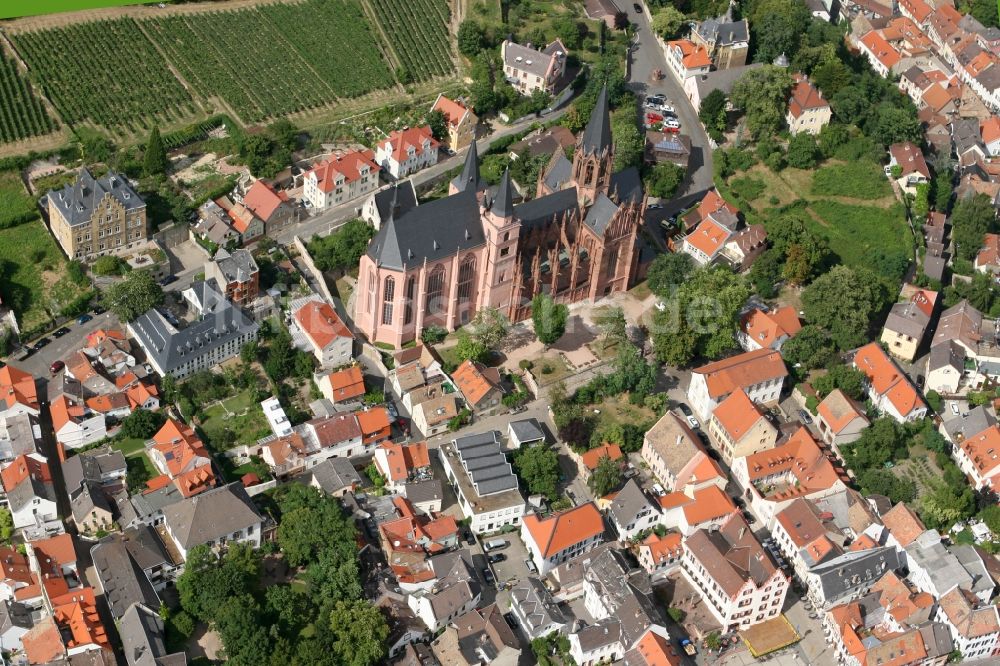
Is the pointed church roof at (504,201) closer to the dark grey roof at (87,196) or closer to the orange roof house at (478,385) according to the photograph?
the orange roof house at (478,385)

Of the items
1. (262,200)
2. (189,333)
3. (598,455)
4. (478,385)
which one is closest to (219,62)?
(262,200)

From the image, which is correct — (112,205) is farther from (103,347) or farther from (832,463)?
(832,463)

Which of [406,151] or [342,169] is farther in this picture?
[406,151]

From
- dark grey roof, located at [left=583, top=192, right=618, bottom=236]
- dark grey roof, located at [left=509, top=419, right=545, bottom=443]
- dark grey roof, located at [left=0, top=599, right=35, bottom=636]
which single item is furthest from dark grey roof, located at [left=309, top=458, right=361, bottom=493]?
dark grey roof, located at [left=583, top=192, right=618, bottom=236]

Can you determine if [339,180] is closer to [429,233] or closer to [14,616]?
[429,233]

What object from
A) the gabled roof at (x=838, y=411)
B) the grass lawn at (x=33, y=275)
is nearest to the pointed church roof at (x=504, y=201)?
the gabled roof at (x=838, y=411)

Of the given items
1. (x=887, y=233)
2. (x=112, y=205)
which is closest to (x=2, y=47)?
(x=112, y=205)
